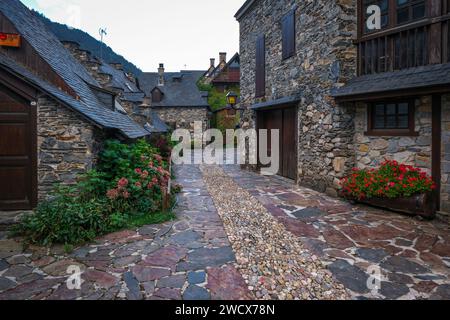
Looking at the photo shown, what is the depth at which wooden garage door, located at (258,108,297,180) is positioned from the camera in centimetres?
946

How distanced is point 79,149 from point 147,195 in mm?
1674

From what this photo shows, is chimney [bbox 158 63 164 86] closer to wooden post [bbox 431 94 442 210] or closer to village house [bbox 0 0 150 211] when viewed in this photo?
village house [bbox 0 0 150 211]

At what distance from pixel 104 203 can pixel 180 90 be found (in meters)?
27.9

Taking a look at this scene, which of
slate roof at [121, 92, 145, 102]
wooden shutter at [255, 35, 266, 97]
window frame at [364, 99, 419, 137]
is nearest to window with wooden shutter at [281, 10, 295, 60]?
wooden shutter at [255, 35, 266, 97]

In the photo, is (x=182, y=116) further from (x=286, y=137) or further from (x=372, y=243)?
(x=372, y=243)

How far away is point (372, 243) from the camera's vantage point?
4297 millimetres

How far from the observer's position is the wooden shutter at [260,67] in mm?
11062

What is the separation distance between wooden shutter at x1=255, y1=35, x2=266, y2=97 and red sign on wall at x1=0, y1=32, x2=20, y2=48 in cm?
782

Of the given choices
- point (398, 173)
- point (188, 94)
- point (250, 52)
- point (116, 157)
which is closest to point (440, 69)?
point (398, 173)

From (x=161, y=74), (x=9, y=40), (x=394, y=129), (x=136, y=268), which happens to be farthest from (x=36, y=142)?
(x=161, y=74)

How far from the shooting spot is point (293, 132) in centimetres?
948

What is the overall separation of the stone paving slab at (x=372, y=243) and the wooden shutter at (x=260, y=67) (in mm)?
5592

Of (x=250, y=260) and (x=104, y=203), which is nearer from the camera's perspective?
(x=250, y=260)
